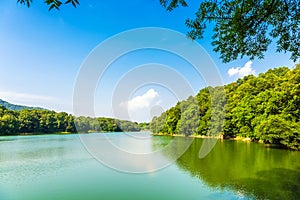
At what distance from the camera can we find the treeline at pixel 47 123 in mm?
54688

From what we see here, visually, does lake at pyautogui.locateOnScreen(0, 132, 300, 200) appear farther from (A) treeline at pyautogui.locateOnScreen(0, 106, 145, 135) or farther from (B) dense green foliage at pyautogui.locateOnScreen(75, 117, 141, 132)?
(B) dense green foliage at pyautogui.locateOnScreen(75, 117, 141, 132)

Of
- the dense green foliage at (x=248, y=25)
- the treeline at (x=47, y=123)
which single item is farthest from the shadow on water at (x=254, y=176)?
the treeline at (x=47, y=123)

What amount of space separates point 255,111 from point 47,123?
5827 cm

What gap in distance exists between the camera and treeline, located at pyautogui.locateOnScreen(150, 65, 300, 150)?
20047mm

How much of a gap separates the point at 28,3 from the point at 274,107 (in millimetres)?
26687

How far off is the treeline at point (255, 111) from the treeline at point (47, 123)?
30088mm

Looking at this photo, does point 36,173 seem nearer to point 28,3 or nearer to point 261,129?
point 28,3

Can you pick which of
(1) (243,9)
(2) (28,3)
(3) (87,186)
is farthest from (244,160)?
(2) (28,3)

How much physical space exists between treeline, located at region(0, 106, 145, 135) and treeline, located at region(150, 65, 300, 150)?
98.7 ft

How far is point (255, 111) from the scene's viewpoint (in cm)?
2827

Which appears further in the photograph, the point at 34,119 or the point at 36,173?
the point at 34,119

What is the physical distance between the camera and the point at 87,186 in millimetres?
9594

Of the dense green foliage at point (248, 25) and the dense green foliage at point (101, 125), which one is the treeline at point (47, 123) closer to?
the dense green foliage at point (101, 125)

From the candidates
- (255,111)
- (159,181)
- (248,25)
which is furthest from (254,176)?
(255,111)
